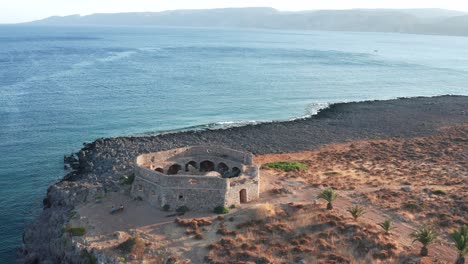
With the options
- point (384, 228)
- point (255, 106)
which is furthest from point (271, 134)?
point (384, 228)

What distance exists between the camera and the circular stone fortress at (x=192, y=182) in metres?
41.5

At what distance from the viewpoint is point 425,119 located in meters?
90.6

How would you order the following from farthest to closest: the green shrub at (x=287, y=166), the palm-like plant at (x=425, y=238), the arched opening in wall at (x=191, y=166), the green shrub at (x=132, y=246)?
1. the green shrub at (x=287, y=166)
2. the arched opening in wall at (x=191, y=166)
3. the green shrub at (x=132, y=246)
4. the palm-like plant at (x=425, y=238)

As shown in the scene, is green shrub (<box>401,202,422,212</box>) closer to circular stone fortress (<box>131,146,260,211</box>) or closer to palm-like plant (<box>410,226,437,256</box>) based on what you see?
palm-like plant (<box>410,226,437,256</box>)

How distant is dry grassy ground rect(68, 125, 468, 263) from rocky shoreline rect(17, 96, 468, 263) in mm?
3925

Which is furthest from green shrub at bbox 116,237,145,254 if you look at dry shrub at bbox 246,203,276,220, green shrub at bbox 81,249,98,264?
dry shrub at bbox 246,203,276,220

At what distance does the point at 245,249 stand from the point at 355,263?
8.81 m

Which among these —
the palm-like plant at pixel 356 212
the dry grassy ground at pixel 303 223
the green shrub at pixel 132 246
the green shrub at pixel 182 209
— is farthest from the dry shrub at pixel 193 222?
the palm-like plant at pixel 356 212

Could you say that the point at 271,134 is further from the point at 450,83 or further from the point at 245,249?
the point at 450,83

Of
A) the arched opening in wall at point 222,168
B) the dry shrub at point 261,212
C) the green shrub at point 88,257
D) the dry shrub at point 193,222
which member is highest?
the arched opening in wall at point 222,168

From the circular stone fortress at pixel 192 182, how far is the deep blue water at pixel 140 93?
46.9 ft

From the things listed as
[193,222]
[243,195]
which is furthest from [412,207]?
[193,222]

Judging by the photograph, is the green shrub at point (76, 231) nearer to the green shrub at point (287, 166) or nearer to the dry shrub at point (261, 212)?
the dry shrub at point (261, 212)

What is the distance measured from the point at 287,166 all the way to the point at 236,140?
734 inches
